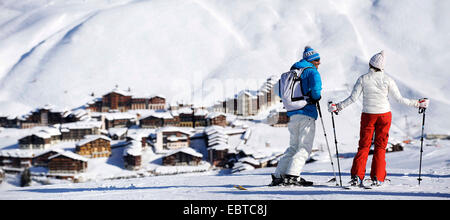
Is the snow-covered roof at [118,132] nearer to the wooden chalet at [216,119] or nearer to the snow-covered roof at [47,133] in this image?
the snow-covered roof at [47,133]

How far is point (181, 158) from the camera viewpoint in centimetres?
2569

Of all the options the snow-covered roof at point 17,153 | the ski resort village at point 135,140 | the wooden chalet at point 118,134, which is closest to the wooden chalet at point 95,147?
the ski resort village at point 135,140

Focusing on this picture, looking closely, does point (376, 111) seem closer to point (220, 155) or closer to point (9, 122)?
point (220, 155)

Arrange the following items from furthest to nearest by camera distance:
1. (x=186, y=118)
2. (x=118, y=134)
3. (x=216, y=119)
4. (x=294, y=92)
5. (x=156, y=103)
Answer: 1. (x=156, y=103)
2. (x=186, y=118)
3. (x=216, y=119)
4. (x=118, y=134)
5. (x=294, y=92)

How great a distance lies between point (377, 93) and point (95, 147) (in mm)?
25825

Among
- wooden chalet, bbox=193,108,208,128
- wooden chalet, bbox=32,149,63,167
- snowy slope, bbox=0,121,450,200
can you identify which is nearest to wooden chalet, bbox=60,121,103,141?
wooden chalet, bbox=32,149,63,167

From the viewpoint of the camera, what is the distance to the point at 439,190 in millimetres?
3498

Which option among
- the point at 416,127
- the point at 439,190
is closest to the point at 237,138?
the point at 416,127

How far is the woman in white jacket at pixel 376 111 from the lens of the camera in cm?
381

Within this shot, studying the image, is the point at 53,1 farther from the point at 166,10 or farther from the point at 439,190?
the point at 439,190

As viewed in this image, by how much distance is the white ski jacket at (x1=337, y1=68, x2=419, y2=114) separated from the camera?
381cm

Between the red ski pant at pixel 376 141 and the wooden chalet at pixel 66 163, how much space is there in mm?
23702

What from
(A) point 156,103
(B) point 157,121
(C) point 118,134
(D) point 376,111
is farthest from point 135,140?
(D) point 376,111
